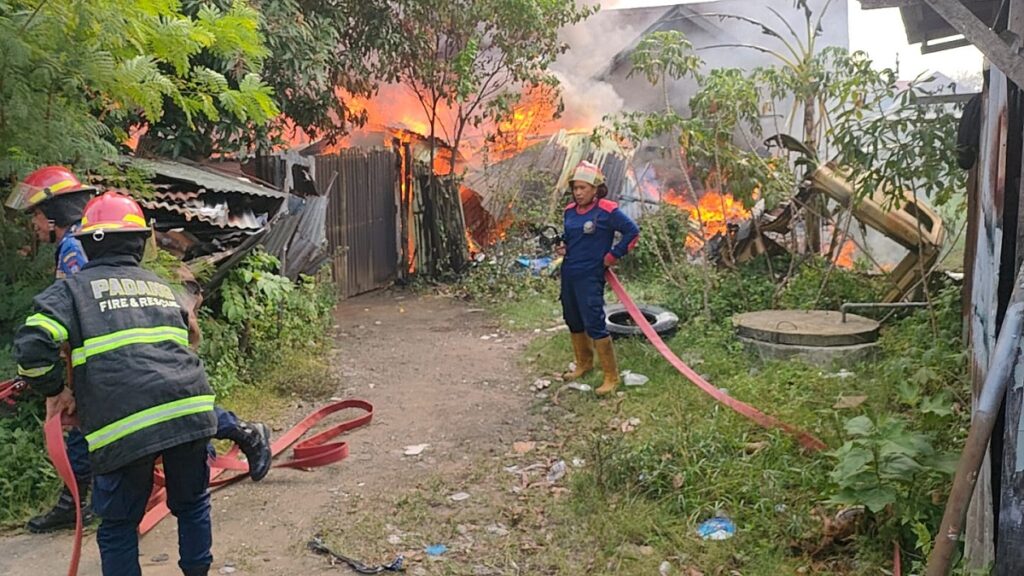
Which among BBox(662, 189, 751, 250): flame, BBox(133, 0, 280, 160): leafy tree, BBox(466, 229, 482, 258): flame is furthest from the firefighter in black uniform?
BBox(466, 229, 482, 258): flame

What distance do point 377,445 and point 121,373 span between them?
106 inches

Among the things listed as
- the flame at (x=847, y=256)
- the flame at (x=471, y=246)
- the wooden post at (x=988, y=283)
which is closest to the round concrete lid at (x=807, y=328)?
the wooden post at (x=988, y=283)

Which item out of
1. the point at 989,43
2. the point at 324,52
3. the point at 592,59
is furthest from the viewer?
the point at 592,59

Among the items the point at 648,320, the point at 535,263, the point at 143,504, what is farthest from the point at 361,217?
the point at 143,504

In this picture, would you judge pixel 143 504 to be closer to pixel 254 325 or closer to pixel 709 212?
pixel 254 325

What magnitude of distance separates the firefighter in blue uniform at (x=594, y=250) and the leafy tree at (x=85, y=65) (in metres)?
2.68

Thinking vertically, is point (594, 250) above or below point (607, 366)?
above

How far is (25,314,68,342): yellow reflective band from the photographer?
9.93 ft

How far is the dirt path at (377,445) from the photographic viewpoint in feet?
13.0

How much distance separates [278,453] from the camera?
521cm

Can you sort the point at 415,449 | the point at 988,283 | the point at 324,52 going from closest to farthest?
the point at 988,283 < the point at 415,449 < the point at 324,52

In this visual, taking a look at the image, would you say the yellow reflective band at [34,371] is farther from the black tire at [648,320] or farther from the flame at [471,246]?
the flame at [471,246]

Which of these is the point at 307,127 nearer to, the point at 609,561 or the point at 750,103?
the point at 750,103

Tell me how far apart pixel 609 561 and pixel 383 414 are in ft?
9.56
